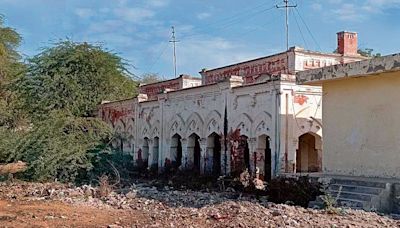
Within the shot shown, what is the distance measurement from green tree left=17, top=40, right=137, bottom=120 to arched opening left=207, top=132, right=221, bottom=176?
347 inches

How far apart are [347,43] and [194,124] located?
23.8 feet

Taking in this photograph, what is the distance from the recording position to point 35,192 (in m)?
18.2

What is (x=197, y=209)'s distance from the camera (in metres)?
14.0

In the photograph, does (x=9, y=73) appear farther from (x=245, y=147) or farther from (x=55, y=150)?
(x=245, y=147)

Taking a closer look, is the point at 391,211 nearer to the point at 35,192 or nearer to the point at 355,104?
the point at 355,104

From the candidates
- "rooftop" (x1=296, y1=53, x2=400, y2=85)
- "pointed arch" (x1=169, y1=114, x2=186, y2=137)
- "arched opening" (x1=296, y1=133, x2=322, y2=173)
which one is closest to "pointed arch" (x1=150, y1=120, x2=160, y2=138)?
"pointed arch" (x1=169, y1=114, x2=186, y2=137)

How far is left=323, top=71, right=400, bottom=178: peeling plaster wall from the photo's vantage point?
522 inches

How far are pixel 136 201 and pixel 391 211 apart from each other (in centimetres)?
697

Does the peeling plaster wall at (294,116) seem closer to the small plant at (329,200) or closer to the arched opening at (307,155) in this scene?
the arched opening at (307,155)

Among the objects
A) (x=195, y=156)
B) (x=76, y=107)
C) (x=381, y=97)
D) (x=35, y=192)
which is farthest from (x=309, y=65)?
(x=76, y=107)

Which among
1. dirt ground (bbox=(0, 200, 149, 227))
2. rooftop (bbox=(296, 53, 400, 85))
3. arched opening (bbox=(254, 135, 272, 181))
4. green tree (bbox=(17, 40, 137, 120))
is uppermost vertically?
green tree (bbox=(17, 40, 137, 120))

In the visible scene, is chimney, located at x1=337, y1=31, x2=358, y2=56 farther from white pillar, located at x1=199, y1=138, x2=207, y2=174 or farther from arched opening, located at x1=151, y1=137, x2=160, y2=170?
arched opening, located at x1=151, y1=137, x2=160, y2=170

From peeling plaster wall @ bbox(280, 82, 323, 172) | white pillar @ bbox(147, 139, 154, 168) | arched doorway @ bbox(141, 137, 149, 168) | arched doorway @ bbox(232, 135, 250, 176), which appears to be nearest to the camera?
peeling plaster wall @ bbox(280, 82, 323, 172)

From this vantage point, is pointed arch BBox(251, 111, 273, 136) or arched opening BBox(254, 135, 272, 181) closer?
pointed arch BBox(251, 111, 273, 136)
